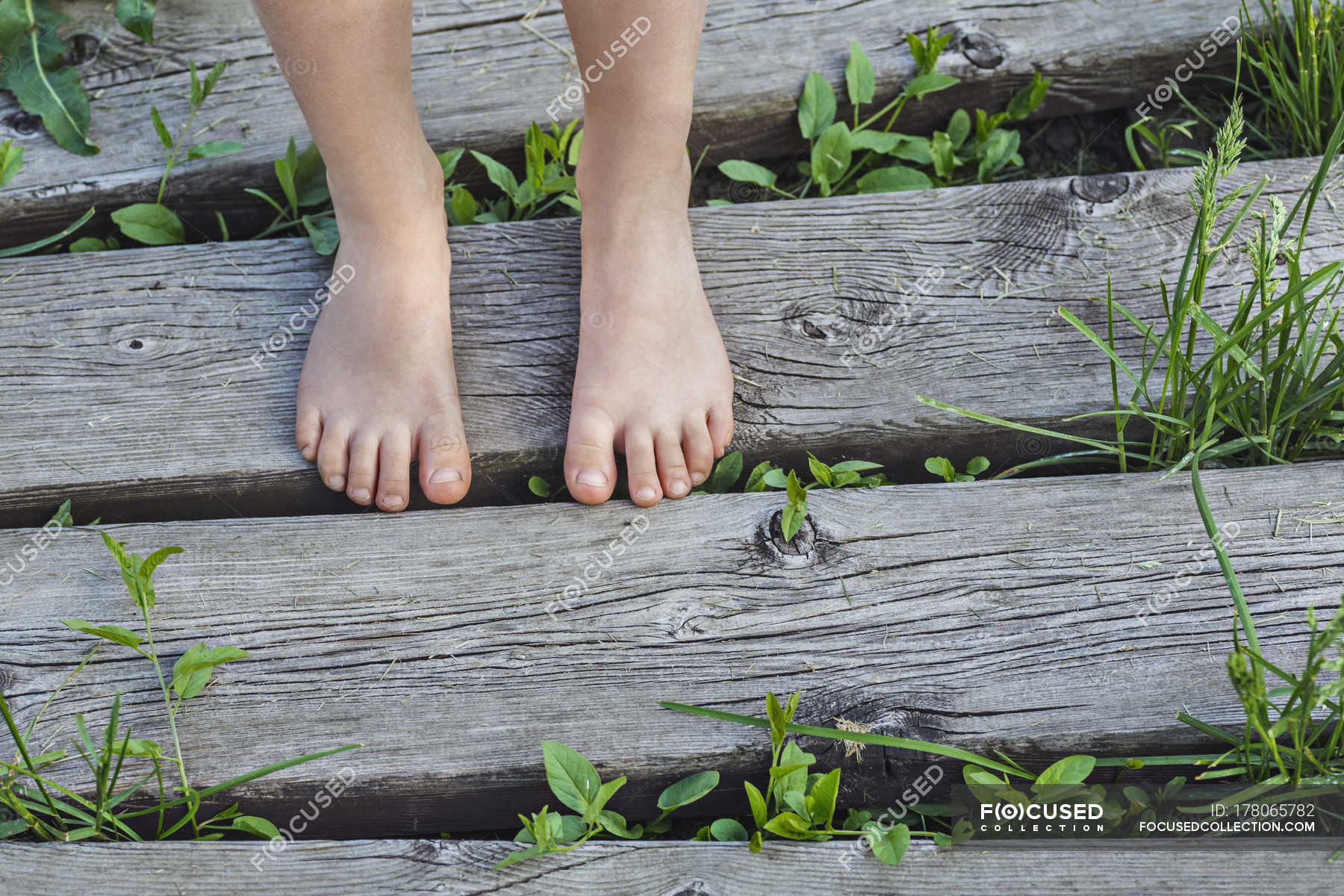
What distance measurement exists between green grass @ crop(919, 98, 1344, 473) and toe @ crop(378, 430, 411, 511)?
68cm

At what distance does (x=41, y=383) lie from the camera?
1.24m

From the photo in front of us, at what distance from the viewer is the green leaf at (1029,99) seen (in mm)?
1487

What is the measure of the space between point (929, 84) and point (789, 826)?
1165 mm

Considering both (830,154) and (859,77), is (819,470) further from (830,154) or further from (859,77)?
(859,77)

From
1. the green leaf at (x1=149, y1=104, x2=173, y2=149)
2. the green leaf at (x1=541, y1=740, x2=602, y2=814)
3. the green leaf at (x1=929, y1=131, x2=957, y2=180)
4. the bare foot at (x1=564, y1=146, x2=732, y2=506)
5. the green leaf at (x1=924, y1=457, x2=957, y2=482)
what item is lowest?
the green leaf at (x1=541, y1=740, x2=602, y2=814)

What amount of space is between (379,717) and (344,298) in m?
0.57

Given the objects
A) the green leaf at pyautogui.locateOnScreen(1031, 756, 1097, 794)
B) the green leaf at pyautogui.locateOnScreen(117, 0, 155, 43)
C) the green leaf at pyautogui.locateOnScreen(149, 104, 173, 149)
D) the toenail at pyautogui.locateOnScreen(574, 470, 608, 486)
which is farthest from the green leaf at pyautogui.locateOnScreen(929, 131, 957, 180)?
the green leaf at pyautogui.locateOnScreen(117, 0, 155, 43)

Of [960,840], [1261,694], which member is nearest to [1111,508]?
[1261,694]

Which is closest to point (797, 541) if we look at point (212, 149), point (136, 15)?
point (212, 149)

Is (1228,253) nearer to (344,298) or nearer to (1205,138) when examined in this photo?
(1205,138)

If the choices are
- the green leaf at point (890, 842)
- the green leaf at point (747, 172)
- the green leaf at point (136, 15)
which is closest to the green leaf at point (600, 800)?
the green leaf at point (890, 842)

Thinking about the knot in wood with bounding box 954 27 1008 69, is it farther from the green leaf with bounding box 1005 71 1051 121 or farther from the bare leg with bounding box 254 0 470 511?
the bare leg with bounding box 254 0 470 511

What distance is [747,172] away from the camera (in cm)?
149

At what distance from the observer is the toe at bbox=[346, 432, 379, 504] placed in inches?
46.4
